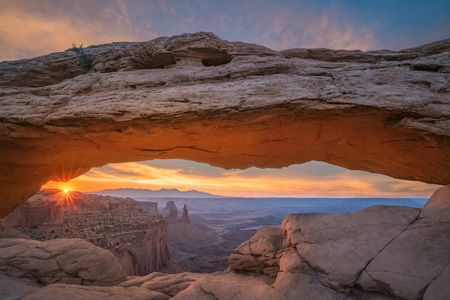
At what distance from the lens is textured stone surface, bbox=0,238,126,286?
7969 mm

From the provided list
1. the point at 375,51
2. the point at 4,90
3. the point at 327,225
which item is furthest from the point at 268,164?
the point at 4,90

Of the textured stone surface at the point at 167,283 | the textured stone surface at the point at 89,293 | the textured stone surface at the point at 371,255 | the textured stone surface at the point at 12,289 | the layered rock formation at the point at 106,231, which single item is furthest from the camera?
the layered rock formation at the point at 106,231

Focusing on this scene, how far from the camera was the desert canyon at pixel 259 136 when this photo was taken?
5.41 m

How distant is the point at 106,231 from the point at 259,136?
A: 33.3m

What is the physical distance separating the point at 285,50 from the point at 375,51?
11.7 feet

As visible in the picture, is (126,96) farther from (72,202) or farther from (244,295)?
(72,202)

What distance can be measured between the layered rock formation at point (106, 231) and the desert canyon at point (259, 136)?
21062 mm

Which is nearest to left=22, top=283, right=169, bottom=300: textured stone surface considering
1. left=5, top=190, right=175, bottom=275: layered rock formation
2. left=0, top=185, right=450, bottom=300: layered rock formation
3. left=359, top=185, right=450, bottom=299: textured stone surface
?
left=0, top=185, right=450, bottom=300: layered rock formation

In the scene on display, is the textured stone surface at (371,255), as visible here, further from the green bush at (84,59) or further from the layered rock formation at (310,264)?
the green bush at (84,59)

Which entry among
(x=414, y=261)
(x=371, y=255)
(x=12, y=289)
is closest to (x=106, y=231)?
(x=12, y=289)

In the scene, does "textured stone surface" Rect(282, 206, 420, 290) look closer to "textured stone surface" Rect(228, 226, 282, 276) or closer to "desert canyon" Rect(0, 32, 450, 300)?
"desert canyon" Rect(0, 32, 450, 300)

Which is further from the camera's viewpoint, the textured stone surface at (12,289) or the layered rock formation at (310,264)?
the textured stone surface at (12,289)

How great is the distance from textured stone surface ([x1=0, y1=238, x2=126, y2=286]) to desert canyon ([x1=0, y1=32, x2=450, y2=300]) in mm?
53

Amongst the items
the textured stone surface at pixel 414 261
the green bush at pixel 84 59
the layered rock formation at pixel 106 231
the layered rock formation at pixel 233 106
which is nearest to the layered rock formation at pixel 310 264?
the textured stone surface at pixel 414 261
